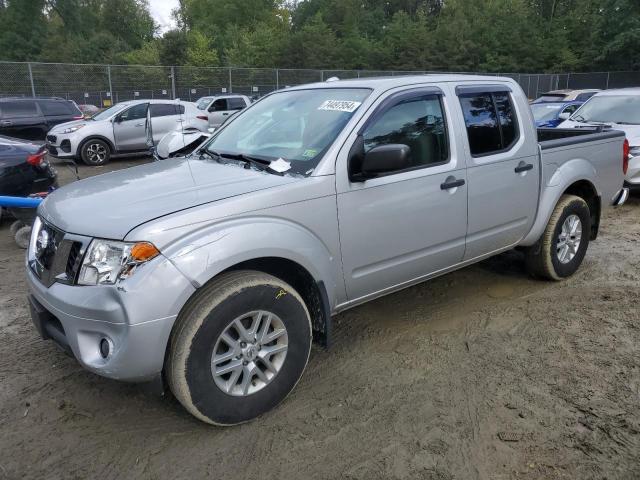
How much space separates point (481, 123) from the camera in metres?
4.13

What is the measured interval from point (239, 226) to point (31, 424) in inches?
66.2

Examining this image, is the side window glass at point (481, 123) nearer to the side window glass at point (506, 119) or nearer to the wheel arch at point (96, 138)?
the side window glass at point (506, 119)

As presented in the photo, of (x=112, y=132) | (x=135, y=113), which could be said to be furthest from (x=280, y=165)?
(x=135, y=113)

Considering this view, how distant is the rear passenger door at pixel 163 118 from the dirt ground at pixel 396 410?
1111 cm

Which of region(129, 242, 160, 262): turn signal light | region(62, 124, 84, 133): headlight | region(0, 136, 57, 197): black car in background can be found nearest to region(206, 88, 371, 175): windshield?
region(129, 242, 160, 262): turn signal light

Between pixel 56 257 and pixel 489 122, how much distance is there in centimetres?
326

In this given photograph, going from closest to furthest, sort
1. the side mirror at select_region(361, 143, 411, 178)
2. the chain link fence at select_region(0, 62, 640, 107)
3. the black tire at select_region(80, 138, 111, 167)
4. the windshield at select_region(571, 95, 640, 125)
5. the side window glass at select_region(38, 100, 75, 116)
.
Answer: the side mirror at select_region(361, 143, 411, 178), the windshield at select_region(571, 95, 640, 125), the black tire at select_region(80, 138, 111, 167), the side window glass at select_region(38, 100, 75, 116), the chain link fence at select_region(0, 62, 640, 107)

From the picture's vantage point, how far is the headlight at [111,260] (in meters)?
2.53

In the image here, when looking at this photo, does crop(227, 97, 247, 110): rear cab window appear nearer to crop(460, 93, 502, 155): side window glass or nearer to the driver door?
the driver door

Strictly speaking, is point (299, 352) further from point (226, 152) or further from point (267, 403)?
point (226, 152)

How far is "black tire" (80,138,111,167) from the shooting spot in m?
13.4

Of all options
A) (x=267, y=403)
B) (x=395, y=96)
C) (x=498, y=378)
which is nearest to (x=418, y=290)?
(x=498, y=378)

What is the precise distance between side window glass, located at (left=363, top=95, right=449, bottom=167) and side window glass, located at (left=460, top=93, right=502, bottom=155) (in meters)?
0.29

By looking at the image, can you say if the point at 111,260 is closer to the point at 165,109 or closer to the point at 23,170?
the point at 23,170
